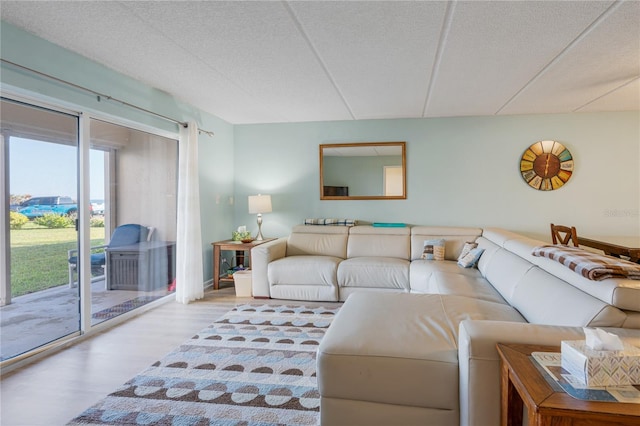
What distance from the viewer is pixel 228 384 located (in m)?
2.07

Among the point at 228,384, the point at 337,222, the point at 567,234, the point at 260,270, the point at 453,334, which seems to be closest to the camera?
the point at 453,334

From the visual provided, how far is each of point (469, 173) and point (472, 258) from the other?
55.4 inches

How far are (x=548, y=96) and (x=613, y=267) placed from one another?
2.69m

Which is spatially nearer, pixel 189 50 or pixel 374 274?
pixel 189 50

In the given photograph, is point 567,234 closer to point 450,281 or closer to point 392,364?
point 450,281

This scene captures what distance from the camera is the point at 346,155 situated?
15.4 ft

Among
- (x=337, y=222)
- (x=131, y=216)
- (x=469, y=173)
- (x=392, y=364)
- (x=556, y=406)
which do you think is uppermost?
Result: (x=469, y=173)

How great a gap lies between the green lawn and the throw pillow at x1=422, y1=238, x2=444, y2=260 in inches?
137

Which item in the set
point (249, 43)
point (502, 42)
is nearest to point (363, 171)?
point (502, 42)

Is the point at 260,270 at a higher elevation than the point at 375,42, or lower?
lower

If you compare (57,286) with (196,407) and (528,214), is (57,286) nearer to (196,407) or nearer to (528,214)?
(196,407)

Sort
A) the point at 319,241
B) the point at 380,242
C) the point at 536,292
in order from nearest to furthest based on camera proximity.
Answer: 1. the point at 536,292
2. the point at 380,242
3. the point at 319,241

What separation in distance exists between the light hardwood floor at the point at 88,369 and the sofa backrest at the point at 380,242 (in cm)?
177

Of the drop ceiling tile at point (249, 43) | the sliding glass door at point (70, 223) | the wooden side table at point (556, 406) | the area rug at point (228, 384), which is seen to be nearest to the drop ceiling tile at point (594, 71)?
the drop ceiling tile at point (249, 43)
